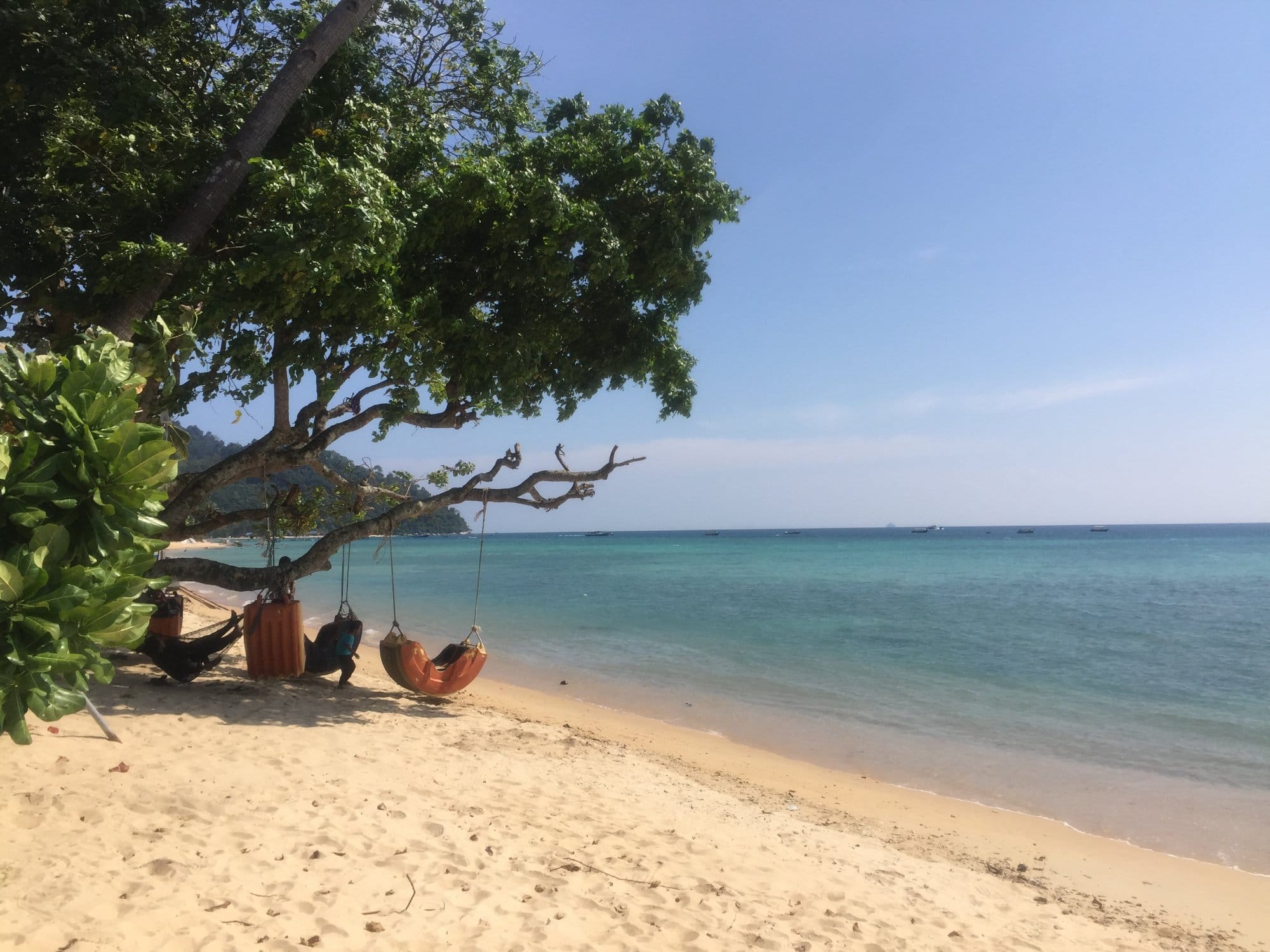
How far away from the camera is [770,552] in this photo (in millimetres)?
69688

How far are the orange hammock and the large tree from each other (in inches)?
43.0

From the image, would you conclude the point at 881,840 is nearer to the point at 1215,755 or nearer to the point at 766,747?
the point at 766,747

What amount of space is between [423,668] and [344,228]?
169 inches

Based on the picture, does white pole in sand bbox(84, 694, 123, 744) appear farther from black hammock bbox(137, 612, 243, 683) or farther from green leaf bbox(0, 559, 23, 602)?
green leaf bbox(0, 559, 23, 602)

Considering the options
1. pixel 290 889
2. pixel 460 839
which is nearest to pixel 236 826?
pixel 290 889

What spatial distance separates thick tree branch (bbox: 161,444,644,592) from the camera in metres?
7.22

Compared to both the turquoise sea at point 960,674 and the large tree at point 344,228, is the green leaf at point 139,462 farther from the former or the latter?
the turquoise sea at point 960,674

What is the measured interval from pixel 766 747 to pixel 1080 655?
9397 mm

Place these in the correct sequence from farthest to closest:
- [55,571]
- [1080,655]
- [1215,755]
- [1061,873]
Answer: [1080,655], [1215,755], [1061,873], [55,571]

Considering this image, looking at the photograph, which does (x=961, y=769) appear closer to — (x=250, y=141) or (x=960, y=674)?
(x=960, y=674)

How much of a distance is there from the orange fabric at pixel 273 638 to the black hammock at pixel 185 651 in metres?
0.19

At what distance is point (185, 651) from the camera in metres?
7.26

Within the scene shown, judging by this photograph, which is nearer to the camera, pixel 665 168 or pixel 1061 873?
pixel 1061 873

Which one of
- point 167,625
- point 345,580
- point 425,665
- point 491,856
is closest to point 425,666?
point 425,665
